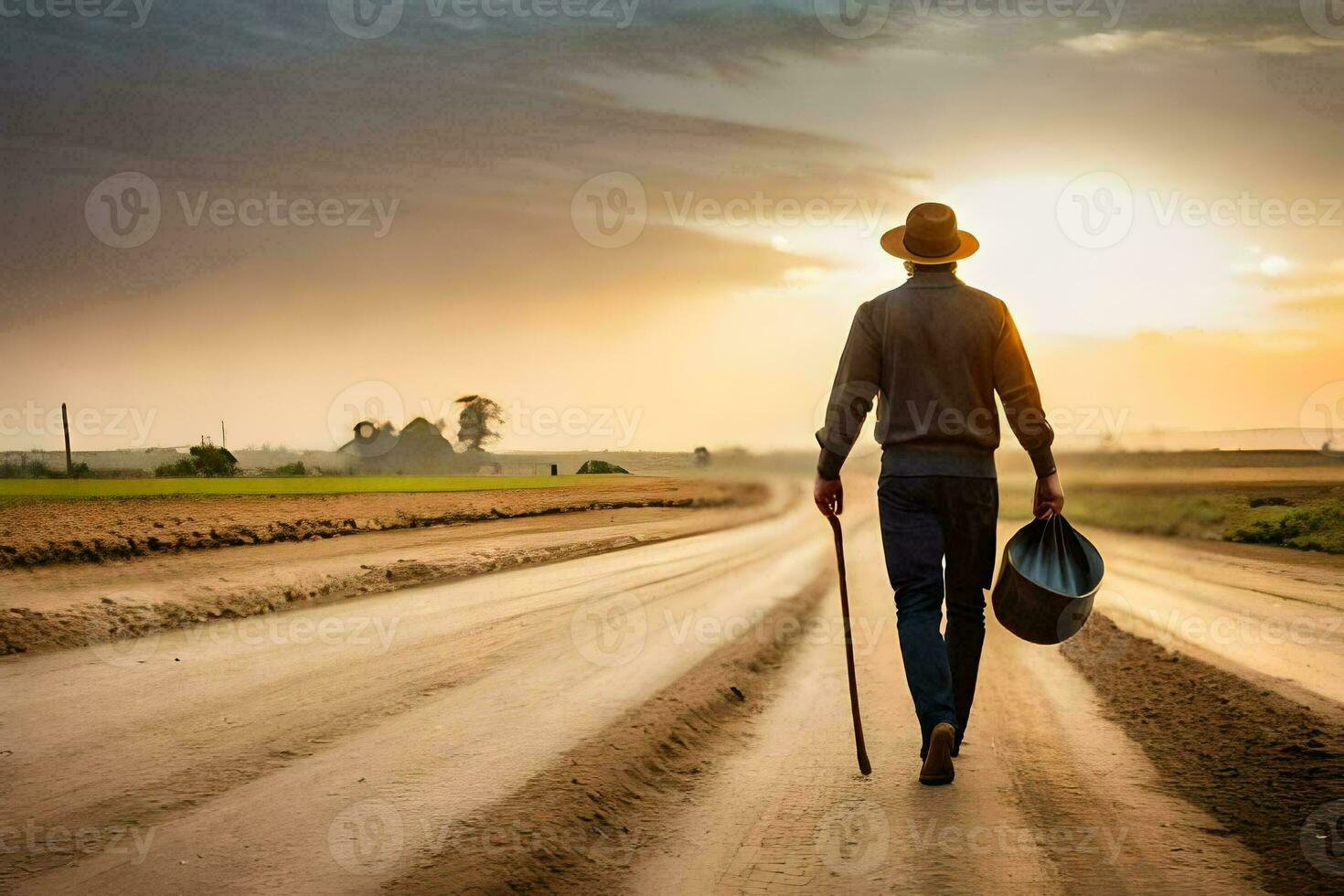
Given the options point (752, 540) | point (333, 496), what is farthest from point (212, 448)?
point (752, 540)

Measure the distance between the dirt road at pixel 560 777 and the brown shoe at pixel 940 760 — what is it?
89 mm

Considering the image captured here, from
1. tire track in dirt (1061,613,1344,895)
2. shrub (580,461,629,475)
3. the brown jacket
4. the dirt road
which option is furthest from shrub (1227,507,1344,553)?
shrub (580,461,629,475)

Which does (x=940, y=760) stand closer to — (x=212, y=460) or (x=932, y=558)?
(x=932, y=558)

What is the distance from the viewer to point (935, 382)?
509cm

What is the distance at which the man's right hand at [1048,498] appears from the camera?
17.4 feet

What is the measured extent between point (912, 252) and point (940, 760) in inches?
95.2

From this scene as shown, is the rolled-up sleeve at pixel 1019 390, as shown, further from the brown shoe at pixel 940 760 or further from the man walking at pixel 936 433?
the brown shoe at pixel 940 760

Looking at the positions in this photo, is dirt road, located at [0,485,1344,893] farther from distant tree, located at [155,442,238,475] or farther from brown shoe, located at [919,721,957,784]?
distant tree, located at [155,442,238,475]

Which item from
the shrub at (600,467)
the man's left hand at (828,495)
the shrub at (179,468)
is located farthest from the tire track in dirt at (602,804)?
the shrub at (179,468)

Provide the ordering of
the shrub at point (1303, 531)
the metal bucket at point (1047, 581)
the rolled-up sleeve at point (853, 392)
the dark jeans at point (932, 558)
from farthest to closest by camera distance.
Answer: the shrub at point (1303, 531), the rolled-up sleeve at point (853, 392), the metal bucket at point (1047, 581), the dark jeans at point (932, 558)

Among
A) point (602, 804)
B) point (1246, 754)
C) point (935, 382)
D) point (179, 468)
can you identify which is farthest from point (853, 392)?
point (179, 468)

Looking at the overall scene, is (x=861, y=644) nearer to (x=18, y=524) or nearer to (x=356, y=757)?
(x=356, y=757)

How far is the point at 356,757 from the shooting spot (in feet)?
18.7

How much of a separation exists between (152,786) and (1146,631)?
359 inches
